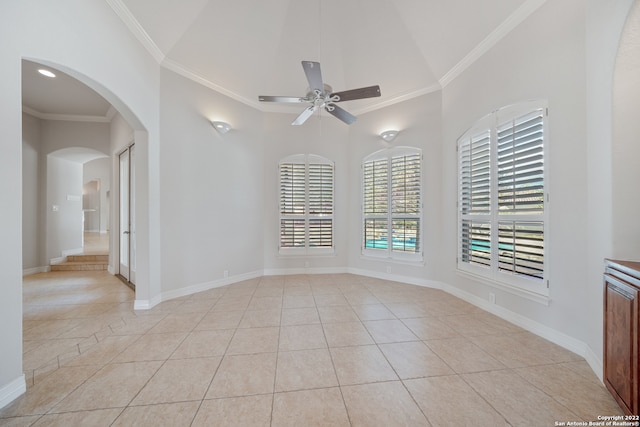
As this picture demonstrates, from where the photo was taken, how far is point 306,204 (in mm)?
5141

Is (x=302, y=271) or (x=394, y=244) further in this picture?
(x=302, y=271)

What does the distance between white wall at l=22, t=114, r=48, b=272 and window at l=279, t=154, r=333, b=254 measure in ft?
17.4

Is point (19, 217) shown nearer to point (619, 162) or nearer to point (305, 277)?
point (305, 277)

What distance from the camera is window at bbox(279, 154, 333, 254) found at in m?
5.11

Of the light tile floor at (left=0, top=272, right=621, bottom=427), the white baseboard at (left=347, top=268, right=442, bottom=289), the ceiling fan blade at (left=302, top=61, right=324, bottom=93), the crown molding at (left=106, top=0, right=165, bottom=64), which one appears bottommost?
the light tile floor at (left=0, top=272, right=621, bottom=427)

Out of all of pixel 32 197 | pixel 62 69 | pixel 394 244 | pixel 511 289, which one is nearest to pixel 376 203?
pixel 394 244

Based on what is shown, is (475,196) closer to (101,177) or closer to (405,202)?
(405,202)

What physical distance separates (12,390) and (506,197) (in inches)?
185

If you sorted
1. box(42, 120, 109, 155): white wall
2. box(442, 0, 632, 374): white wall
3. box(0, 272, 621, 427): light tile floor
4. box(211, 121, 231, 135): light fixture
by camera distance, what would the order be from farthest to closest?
box(42, 120, 109, 155): white wall → box(211, 121, 231, 135): light fixture → box(442, 0, 632, 374): white wall → box(0, 272, 621, 427): light tile floor

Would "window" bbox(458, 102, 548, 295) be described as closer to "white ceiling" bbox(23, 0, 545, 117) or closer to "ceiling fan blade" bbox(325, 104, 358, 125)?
"white ceiling" bbox(23, 0, 545, 117)

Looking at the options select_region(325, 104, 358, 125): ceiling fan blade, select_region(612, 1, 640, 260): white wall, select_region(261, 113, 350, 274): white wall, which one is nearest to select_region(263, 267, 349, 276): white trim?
select_region(261, 113, 350, 274): white wall

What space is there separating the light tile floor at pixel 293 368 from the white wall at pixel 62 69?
0.50 metres

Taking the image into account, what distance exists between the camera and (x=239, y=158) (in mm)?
4629

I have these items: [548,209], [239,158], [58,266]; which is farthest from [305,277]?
[58,266]
